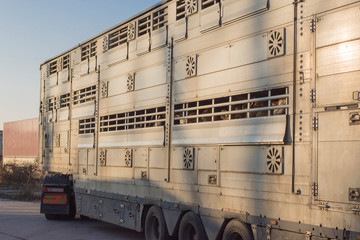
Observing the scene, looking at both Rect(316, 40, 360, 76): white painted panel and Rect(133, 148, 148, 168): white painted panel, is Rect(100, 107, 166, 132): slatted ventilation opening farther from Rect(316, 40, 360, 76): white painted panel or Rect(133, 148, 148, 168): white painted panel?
Rect(316, 40, 360, 76): white painted panel

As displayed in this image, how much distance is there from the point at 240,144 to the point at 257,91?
2.70ft

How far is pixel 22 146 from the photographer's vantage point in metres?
43.5

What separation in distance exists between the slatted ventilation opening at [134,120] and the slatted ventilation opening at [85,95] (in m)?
0.92

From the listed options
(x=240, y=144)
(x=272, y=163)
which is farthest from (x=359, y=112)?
(x=240, y=144)

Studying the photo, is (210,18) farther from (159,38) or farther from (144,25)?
(144,25)

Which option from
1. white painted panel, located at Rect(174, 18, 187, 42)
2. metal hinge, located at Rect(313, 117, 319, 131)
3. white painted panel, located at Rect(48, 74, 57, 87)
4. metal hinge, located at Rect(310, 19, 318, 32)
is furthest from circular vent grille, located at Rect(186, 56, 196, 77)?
white painted panel, located at Rect(48, 74, 57, 87)

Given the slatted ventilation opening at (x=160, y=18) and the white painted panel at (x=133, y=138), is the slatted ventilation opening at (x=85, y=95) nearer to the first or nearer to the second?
the white painted panel at (x=133, y=138)

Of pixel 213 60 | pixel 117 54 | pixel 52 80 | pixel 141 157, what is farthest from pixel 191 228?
pixel 52 80

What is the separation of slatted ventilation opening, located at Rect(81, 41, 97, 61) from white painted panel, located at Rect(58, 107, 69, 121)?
1.67 meters

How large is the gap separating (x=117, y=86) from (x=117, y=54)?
2.43 ft

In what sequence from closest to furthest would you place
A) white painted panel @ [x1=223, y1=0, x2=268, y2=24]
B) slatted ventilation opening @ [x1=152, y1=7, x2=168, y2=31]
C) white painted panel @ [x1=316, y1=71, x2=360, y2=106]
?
white painted panel @ [x1=316, y1=71, x2=360, y2=106] → white painted panel @ [x1=223, y1=0, x2=268, y2=24] → slatted ventilation opening @ [x1=152, y1=7, x2=168, y2=31]

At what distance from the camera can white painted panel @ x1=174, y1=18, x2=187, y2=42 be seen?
9.17m

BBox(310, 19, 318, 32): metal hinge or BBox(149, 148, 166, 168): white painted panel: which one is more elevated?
BBox(310, 19, 318, 32): metal hinge

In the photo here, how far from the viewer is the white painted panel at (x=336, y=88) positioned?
5.82 m
